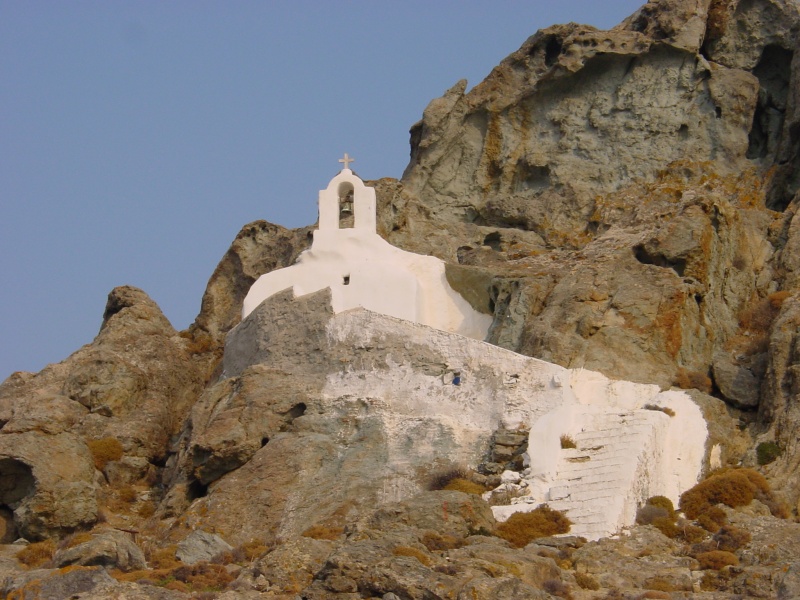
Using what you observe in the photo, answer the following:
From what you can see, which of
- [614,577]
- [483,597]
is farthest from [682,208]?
[483,597]

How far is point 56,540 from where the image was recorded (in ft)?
142

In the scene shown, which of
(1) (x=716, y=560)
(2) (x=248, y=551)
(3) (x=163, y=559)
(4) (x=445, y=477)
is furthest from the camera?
(4) (x=445, y=477)

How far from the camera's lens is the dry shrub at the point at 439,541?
35.6 m

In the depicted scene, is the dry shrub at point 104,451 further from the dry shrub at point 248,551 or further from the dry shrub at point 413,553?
the dry shrub at point 413,553

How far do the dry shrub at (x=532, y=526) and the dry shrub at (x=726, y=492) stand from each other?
3.20 metres

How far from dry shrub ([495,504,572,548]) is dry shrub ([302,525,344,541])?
3729 millimetres

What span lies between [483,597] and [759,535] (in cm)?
844

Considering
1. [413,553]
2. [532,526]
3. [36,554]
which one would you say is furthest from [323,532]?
[36,554]

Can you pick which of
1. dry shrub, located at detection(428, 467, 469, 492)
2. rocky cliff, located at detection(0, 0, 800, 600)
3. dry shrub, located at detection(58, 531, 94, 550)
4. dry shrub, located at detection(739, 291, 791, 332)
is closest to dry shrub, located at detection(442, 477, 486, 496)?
dry shrub, located at detection(428, 467, 469, 492)

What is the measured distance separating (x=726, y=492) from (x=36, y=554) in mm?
16096

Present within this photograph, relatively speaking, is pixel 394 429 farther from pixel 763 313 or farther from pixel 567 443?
pixel 763 313

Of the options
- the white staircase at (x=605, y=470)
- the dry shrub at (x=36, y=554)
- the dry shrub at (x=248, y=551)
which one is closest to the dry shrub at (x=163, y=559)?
the dry shrub at (x=248, y=551)

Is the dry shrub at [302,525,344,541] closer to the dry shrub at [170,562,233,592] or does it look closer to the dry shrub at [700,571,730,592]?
the dry shrub at [170,562,233,592]

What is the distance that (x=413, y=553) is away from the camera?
33781mm
